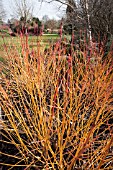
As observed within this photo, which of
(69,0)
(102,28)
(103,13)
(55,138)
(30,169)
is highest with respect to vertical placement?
(69,0)

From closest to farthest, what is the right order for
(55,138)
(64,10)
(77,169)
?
(77,169), (55,138), (64,10)

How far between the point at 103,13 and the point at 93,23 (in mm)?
645

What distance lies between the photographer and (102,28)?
798 cm

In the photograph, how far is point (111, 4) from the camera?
305 inches

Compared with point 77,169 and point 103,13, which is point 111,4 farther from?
point 77,169

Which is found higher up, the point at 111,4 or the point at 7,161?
the point at 111,4

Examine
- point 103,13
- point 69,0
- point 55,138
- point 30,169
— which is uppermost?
point 69,0

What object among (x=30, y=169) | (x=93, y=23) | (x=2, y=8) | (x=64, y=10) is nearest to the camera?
(x=30, y=169)

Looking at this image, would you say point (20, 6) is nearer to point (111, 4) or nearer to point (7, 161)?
point (111, 4)

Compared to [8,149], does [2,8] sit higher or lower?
higher

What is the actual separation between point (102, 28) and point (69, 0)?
1.71 m

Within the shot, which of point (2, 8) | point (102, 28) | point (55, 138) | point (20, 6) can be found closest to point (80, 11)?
point (102, 28)

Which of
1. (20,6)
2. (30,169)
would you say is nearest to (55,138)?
(30,169)

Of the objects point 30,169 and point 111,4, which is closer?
point 30,169
